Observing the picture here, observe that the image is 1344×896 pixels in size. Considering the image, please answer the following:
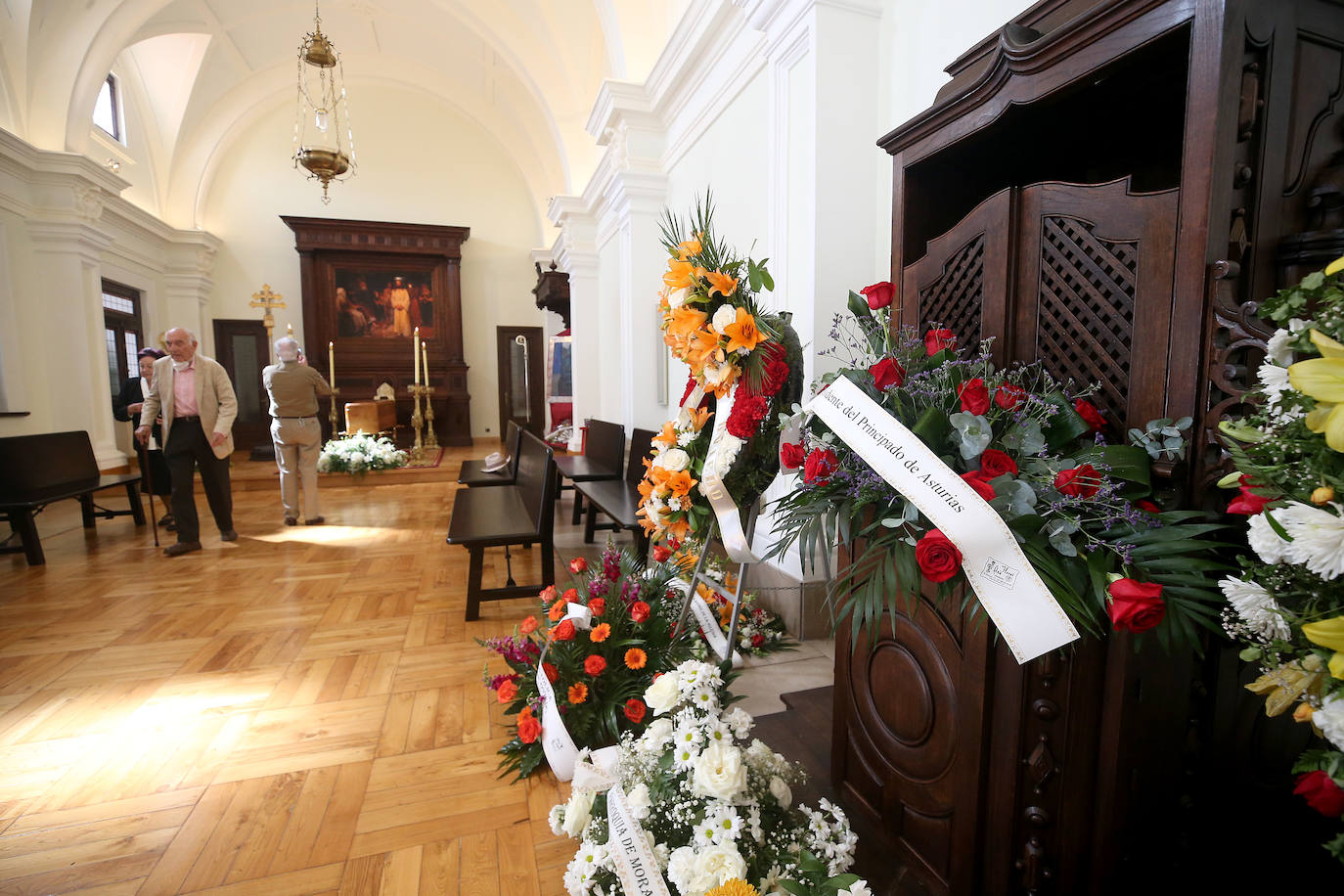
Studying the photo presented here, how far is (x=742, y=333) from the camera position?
149cm

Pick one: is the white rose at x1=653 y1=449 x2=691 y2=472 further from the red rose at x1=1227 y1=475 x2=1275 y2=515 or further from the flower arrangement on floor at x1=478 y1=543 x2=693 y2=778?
the red rose at x1=1227 y1=475 x2=1275 y2=515

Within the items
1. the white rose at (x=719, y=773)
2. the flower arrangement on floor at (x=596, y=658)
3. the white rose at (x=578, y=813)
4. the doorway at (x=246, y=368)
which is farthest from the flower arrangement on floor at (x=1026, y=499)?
the doorway at (x=246, y=368)

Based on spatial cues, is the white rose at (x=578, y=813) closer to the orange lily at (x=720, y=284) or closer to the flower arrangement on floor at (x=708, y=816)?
the flower arrangement on floor at (x=708, y=816)

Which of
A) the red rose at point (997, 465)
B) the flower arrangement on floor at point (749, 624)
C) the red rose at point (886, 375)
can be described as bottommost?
the flower arrangement on floor at point (749, 624)

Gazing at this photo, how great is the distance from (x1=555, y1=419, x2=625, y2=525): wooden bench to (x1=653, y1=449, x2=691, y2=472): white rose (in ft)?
10.3

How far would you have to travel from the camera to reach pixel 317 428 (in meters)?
5.88

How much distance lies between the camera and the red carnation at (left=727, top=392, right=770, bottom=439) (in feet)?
4.82

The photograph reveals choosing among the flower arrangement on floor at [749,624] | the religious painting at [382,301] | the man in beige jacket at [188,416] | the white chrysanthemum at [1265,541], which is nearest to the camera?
the white chrysanthemum at [1265,541]

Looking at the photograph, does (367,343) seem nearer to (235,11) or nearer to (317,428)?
(235,11)

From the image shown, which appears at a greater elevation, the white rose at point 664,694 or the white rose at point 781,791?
the white rose at point 664,694

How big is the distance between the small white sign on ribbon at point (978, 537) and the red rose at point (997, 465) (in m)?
0.08

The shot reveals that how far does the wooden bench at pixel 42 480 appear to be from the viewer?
175 inches

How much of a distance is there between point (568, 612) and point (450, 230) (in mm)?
10693

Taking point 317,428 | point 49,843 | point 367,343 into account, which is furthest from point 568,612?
point 367,343
